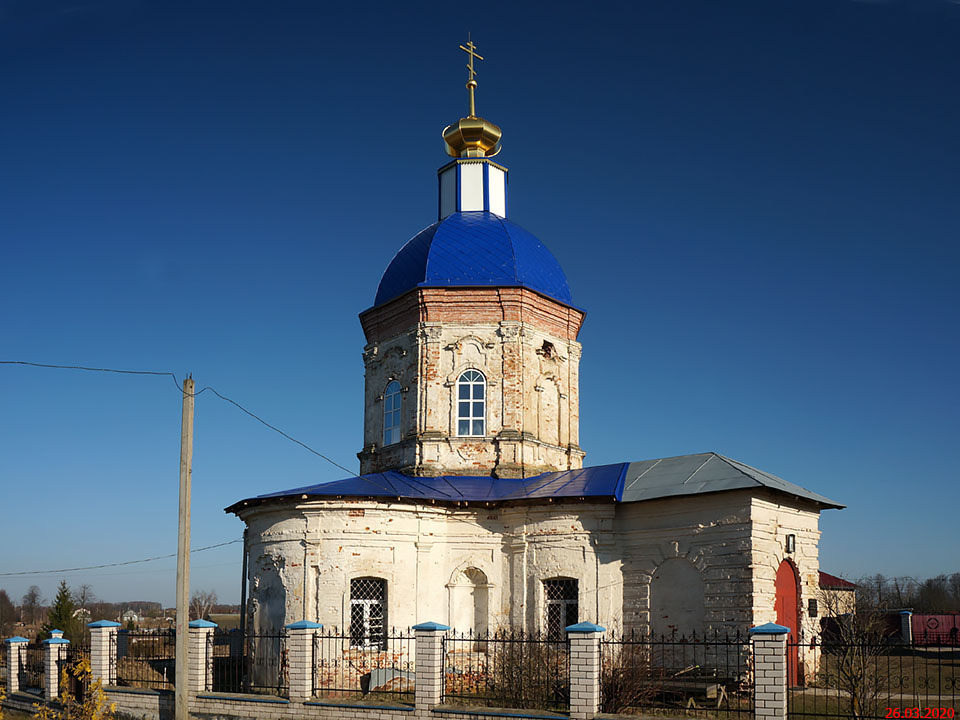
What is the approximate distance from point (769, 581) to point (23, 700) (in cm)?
1420

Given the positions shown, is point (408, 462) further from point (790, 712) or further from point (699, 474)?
point (790, 712)

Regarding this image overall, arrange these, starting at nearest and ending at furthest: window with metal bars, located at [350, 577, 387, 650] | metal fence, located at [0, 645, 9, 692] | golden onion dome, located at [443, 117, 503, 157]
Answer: window with metal bars, located at [350, 577, 387, 650] → metal fence, located at [0, 645, 9, 692] → golden onion dome, located at [443, 117, 503, 157]

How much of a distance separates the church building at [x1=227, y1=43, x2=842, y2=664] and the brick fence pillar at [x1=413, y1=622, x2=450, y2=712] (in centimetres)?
339

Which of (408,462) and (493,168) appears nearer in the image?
(408,462)

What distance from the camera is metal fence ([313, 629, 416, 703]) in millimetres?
15438

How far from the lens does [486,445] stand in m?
20.0

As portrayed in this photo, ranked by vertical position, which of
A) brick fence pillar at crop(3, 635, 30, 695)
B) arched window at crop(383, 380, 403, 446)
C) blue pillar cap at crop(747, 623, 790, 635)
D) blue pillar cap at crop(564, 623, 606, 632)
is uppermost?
arched window at crop(383, 380, 403, 446)

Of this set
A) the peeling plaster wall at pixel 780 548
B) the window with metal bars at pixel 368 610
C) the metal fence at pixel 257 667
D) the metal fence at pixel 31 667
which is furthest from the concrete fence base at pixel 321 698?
the peeling plaster wall at pixel 780 548

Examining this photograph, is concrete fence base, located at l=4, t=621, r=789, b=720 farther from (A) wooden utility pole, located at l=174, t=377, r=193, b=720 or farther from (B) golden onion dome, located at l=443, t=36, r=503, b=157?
(B) golden onion dome, located at l=443, t=36, r=503, b=157

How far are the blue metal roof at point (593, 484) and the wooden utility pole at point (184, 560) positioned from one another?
4000 mm

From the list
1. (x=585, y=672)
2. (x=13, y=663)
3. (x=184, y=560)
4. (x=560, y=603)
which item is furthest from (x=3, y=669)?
(x=585, y=672)

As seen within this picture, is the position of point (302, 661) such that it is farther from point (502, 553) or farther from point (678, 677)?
point (678, 677)

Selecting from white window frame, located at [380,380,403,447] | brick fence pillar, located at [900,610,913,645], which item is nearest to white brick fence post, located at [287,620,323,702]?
white window frame, located at [380,380,403,447]

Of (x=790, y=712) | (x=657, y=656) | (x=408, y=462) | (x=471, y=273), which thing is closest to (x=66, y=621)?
(x=408, y=462)
